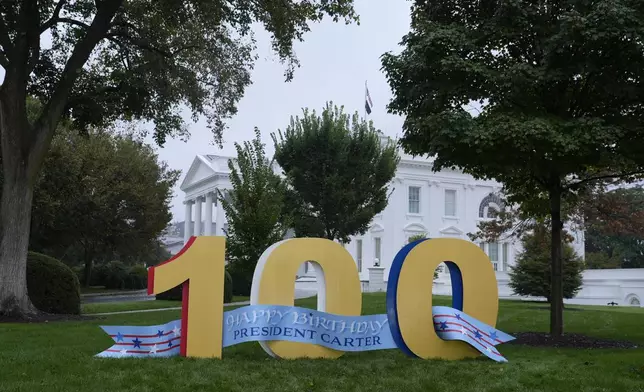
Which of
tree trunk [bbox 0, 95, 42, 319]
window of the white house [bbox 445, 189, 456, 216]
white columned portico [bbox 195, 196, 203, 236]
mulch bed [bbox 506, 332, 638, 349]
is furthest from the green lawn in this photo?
white columned portico [bbox 195, 196, 203, 236]

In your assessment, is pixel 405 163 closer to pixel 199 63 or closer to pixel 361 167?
pixel 361 167

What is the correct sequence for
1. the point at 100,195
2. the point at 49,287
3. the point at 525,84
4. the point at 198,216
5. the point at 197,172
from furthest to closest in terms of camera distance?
the point at 198,216 → the point at 197,172 → the point at 100,195 → the point at 49,287 → the point at 525,84

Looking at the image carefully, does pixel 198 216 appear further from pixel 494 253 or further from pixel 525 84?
pixel 525 84

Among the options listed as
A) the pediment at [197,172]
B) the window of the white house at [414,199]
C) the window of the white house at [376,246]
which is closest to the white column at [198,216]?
the pediment at [197,172]

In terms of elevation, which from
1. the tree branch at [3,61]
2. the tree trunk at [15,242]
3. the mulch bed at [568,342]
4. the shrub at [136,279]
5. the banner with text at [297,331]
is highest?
the tree branch at [3,61]

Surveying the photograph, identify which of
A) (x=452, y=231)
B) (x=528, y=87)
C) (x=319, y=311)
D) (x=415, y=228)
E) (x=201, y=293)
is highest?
(x=528, y=87)

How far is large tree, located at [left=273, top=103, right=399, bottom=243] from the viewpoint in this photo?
29.1 m

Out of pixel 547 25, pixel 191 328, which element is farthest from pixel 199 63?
pixel 191 328

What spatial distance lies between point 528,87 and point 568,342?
492 cm

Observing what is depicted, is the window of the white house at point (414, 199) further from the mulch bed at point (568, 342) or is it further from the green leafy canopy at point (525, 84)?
the mulch bed at point (568, 342)

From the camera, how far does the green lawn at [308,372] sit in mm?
7355

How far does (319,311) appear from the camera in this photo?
30.0 feet

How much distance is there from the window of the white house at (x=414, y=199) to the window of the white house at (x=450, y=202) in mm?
2871

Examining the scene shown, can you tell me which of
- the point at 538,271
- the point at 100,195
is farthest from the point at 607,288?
the point at 100,195
